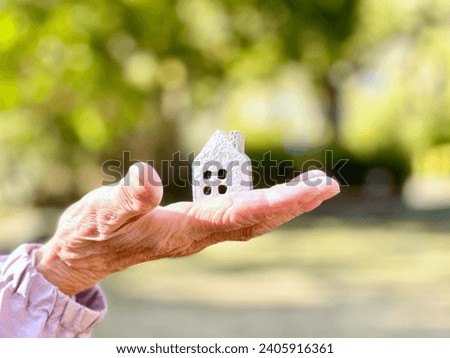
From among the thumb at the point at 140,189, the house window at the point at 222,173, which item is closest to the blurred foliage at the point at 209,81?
the house window at the point at 222,173

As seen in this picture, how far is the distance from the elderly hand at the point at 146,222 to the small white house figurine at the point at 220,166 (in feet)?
0.22

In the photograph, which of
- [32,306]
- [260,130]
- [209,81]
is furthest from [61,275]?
[260,130]

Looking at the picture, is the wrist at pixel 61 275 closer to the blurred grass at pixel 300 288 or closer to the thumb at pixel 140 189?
the thumb at pixel 140 189

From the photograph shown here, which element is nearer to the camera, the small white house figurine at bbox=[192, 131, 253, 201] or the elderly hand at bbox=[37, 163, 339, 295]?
the elderly hand at bbox=[37, 163, 339, 295]

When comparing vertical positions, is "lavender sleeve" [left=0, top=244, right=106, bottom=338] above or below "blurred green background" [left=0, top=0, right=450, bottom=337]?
below

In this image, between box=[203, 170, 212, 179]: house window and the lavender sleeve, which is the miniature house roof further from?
the lavender sleeve

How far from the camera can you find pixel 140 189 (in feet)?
3.16

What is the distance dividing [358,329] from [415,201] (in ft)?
18.4

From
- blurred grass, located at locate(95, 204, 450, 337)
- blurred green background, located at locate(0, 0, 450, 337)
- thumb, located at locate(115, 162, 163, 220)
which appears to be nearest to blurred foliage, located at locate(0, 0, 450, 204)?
blurred green background, located at locate(0, 0, 450, 337)

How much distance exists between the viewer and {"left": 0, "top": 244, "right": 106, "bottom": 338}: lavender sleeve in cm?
119

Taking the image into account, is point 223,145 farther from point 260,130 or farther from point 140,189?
point 260,130

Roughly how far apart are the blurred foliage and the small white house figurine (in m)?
5.83
